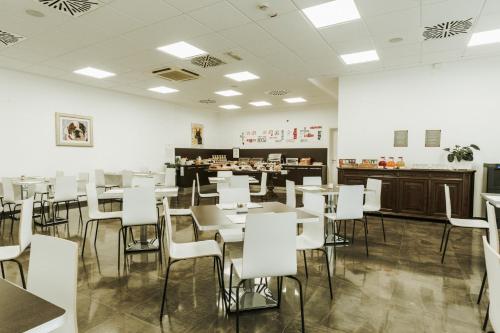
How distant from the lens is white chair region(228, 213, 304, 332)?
2.10 meters

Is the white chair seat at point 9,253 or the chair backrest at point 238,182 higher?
the chair backrest at point 238,182

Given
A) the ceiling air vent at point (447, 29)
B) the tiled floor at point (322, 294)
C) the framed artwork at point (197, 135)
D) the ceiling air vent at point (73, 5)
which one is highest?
the ceiling air vent at point (447, 29)

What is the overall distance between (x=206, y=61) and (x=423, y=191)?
509cm

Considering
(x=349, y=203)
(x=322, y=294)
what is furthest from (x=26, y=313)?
(x=349, y=203)

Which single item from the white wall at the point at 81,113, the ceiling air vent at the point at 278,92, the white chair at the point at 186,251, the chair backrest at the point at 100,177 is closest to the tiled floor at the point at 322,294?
the white chair at the point at 186,251

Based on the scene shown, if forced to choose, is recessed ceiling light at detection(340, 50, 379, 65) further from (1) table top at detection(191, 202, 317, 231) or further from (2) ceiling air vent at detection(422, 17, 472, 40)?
(1) table top at detection(191, 202, 317, 231)

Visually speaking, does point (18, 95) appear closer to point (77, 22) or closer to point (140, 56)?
point (140, 56)

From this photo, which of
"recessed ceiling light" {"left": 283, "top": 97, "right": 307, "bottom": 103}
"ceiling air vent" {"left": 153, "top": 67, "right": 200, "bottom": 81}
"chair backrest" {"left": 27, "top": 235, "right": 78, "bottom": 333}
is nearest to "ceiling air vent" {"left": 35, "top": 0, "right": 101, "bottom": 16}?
"ceiling air vent" {"left": 153, "top": 67, "right": 200, "bottom": 81}

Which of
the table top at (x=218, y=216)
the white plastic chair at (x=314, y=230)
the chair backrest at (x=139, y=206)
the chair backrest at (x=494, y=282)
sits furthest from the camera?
the chair backrest at (x=139, y=206)

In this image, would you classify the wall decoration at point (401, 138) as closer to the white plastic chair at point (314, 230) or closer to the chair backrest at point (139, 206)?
the white plastic chair at point (314, 230)

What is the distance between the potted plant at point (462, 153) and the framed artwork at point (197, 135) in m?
8.64

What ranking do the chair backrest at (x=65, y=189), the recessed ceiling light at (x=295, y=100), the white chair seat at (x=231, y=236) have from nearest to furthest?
the white chair seat at (x=231, y=236) → the chair backrest at (x=65, y=189) → the recessed ceiling light at (x=295, y=100)

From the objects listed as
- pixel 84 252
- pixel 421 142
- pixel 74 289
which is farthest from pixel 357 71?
pixel 74 289

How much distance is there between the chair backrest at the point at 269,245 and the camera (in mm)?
2096
